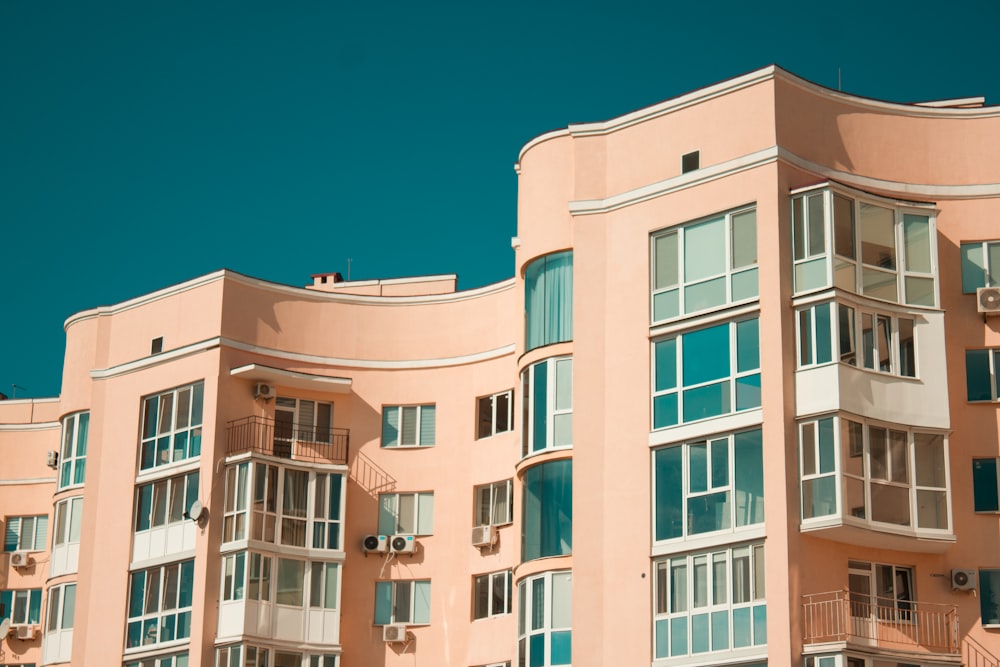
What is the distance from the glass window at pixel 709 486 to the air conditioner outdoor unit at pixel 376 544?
997 cm

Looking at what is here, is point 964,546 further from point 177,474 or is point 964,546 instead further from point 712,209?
point 177,474

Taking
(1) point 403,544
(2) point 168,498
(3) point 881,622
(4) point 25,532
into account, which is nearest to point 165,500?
(2) point 168,498

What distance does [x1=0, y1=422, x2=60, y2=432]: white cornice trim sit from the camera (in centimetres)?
5147

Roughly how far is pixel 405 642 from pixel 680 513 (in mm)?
10301

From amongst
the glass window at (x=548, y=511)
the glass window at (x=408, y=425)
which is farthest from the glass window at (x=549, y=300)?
the glass window at (x=408, y=425)

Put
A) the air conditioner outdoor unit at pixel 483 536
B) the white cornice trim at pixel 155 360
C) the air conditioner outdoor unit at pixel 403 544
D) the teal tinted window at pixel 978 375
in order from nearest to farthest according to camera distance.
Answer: the teal tinted window at pixel 978 375
the air conditioner outdoor unit at pixel 483 536
the air conditioner outdoor unit at pixel 403 544
the white cornice trim at pixel 155 360

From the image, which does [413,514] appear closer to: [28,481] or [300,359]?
[300,359]

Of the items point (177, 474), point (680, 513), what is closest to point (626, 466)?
point (680, 513)

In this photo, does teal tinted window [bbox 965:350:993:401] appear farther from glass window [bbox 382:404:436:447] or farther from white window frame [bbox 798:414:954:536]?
glass window [bbox 382:404:436:447]

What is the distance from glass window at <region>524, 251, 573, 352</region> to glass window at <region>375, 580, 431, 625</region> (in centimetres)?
754

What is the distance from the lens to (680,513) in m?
34.0

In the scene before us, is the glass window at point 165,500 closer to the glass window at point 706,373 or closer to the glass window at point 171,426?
the glass window at point 171,426

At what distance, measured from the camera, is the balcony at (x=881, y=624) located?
3186cm

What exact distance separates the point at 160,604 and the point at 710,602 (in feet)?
50.6
